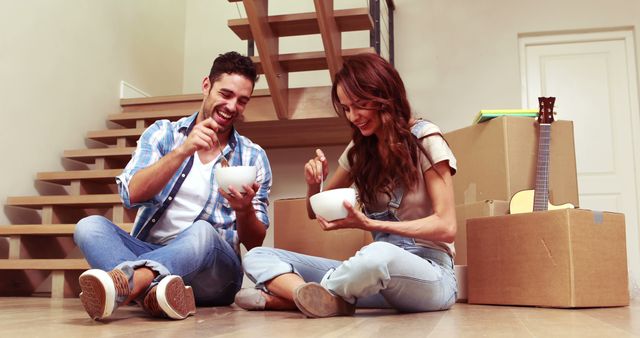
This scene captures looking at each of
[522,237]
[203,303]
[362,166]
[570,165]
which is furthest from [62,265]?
[570,165]

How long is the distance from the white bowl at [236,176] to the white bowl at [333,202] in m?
0.22

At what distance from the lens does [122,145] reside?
368 cm

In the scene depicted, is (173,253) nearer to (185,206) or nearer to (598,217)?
(185,206)

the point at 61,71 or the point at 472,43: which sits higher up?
the point at 472,43

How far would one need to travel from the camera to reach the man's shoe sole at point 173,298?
140 cm

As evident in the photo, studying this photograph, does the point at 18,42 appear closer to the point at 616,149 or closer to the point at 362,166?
the point at 362,166

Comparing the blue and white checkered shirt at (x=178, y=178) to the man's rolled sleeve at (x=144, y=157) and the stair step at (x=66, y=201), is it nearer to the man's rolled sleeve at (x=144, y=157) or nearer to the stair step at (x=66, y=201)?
the man's rolled sleeve at (x=144, y=157)

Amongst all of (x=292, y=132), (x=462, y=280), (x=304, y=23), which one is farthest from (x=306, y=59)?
(x=462, y=280)

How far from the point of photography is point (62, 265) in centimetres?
285

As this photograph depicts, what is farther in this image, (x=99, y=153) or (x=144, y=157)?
(x=99, y=153)

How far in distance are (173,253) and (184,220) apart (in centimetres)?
25

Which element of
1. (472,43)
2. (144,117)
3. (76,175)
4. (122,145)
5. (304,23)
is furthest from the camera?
(472,43)

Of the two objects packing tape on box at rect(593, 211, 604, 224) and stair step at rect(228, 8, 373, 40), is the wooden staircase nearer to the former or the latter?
stair step at rect(228, 8, 373, 40)

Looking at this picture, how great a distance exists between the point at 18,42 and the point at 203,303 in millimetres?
2109
